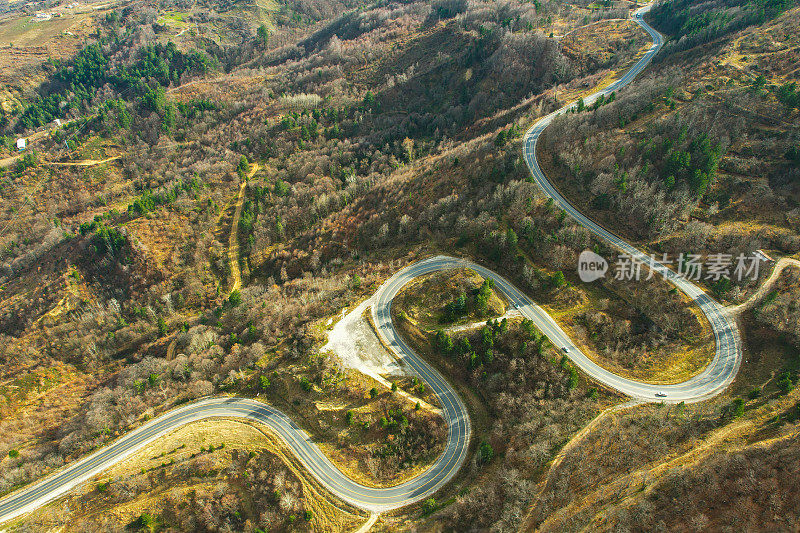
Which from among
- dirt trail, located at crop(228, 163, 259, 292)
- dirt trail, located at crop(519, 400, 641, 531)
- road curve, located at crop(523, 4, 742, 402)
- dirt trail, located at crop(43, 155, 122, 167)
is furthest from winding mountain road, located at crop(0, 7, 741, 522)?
dirt trail, located at crop(43, 155, 122, 167)

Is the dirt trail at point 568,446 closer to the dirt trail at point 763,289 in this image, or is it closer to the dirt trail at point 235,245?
the dirt trail at point 763,289

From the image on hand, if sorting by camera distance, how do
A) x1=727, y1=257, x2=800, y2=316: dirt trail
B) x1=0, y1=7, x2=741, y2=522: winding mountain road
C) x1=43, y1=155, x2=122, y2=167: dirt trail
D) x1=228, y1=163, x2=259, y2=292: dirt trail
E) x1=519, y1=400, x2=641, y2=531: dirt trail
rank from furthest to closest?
x1=43, y1=155, x2=122, y2=167: dirt trail
x1=228, y1=163, x2=259, y2=292: dirt trail
x1=727, y1=257, x2=800, y2=316: dirt trail
x1=0, y1=7, x2=741, y2=522: winding mountain road
x1=519, y1=400, x2=641, y2=531: dirt trail

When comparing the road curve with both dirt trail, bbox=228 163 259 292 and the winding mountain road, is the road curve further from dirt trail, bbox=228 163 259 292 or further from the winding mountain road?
dirt trail, bbox=228 163 259 292

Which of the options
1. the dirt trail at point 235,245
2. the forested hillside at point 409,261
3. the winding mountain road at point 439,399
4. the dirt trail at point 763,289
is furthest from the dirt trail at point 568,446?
the dirt trail at point 235,245

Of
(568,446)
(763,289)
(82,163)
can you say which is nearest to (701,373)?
(763,289)

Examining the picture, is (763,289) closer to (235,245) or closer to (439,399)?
(439,399)

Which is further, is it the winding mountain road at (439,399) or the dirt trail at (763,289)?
the dirt trail at (763,289)
